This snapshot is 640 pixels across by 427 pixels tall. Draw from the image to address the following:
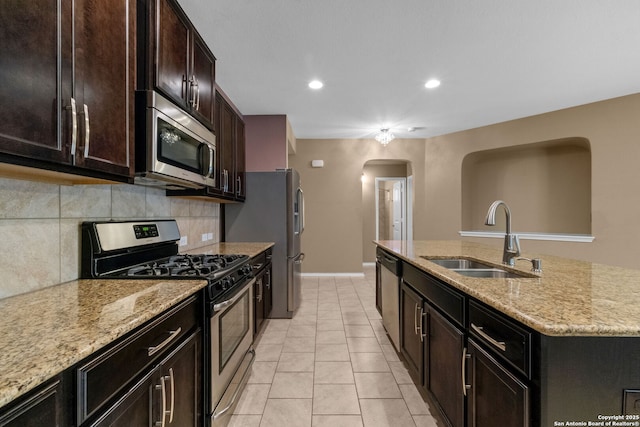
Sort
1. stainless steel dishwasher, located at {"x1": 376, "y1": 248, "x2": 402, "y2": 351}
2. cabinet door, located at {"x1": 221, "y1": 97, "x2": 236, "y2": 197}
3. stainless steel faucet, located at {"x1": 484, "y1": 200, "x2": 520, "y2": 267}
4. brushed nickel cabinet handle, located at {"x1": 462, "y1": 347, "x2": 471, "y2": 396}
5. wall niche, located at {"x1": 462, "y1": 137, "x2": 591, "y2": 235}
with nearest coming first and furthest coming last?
brushed nickel cabinet handle, located at {"x1": 462, "y1": 347, "x2": 471, "y2": 396} → stainless steel faucet, located at {"x1": 484, "y1": 200, "x2": 520, "y2": 267} → stainless steel dishwasher, located at {"x1": 376, "y1": 248, "x2": 402, "y2": 351} → cabinet door, located at {"x1": 221, "y1": 97, "x2": 236, "y2": 197} → wall niche, located at {"x1": 462, "y1": 137, "x2": 591, "y2": 235}

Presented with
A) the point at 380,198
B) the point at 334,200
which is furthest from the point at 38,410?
the point at 380,198

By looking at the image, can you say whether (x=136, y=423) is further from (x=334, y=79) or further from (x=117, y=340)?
(x=334, y=79)

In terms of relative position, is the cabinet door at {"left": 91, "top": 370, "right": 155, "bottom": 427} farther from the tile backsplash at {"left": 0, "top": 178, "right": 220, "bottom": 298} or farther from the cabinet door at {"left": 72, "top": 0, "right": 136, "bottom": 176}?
the cabinet door at {"left": 72, "top": 0, "right": 136, "bottom": 176}

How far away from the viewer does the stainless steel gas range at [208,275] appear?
1407 mm

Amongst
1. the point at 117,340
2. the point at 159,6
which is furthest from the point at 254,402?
the point at 159,6

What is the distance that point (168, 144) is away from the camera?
152 cm

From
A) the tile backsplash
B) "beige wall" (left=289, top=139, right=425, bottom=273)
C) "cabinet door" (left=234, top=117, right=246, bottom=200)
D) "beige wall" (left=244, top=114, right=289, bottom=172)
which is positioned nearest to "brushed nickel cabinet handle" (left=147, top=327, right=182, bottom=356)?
the tile backsplash

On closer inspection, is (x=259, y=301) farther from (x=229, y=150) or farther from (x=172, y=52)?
(x=172, y=52)

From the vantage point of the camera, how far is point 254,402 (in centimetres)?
184

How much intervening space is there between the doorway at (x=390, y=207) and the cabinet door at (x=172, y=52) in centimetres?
528

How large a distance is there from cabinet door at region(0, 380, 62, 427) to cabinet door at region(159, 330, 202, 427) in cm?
41

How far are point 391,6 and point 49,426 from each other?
2618 mm

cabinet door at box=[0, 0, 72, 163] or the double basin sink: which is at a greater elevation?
cabinet door at box=[0, 0, 72, 163]

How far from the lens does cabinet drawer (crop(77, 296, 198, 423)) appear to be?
72cm
